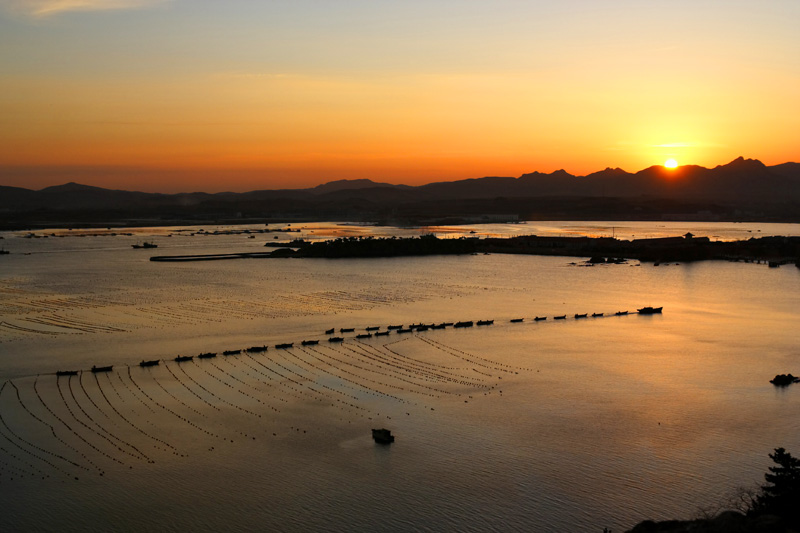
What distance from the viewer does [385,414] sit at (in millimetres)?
9906

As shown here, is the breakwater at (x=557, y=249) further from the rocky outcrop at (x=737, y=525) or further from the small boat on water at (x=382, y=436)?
the rocky outcrop at (x=737, y=525)

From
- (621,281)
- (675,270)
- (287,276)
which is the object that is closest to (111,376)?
(287,276)

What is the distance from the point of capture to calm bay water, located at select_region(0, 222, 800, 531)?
24.3 ft

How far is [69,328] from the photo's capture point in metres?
16.1

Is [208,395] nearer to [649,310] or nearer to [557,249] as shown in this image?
[649,310]

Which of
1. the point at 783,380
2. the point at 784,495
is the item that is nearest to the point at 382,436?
the point at 784,495

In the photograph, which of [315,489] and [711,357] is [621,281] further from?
[315,489]

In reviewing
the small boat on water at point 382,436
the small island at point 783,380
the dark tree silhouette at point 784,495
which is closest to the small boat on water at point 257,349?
the small boat on water at point 382,436

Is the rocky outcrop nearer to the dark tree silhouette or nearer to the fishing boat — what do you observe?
the dark tree silhouette

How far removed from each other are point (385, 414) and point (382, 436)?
1.06 meters

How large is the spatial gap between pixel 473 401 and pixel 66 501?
5403 millimetres

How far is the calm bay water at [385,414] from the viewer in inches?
291

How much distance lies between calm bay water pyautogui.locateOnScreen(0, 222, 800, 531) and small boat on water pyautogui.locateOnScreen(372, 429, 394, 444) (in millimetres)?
169

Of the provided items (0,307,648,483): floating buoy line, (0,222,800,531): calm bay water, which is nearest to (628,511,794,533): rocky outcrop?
(0,222,800,531): calm bay water
